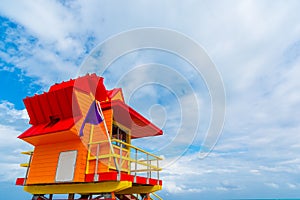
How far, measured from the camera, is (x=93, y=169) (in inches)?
384

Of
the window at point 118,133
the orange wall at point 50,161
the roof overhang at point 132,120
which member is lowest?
the orange wall at point 50,161

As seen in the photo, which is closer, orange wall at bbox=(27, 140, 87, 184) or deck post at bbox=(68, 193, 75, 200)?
orange wall at bbox=(27, 140, 87, 184)

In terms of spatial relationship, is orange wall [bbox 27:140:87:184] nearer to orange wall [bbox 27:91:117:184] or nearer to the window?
orange wall [bbox 27:91:117:184]

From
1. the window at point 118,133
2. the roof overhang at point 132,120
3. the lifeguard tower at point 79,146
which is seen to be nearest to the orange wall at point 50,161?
the lifeguard tower at point 79,146

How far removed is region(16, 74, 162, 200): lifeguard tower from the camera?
31.2 ft

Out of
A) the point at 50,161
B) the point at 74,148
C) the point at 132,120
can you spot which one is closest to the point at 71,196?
the point at 50,161

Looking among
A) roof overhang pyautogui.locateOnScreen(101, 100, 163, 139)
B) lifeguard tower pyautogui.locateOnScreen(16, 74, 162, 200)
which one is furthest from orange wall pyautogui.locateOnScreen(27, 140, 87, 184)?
roof overhang pyautogui.locateOnScreen(101, 100, 163, 139)

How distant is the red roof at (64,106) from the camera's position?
409 inches

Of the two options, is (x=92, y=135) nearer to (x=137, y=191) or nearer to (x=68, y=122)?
(x=68, y=122)

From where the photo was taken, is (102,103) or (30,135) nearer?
(30,135)

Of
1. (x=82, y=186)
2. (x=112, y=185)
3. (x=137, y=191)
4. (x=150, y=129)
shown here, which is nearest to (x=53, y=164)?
(x=82, y=186)

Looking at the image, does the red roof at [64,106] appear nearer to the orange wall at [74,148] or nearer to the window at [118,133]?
the orange wall at [74,148]

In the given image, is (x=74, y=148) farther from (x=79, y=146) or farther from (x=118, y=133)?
(x=118, y=133)

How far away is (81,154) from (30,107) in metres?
4.25
